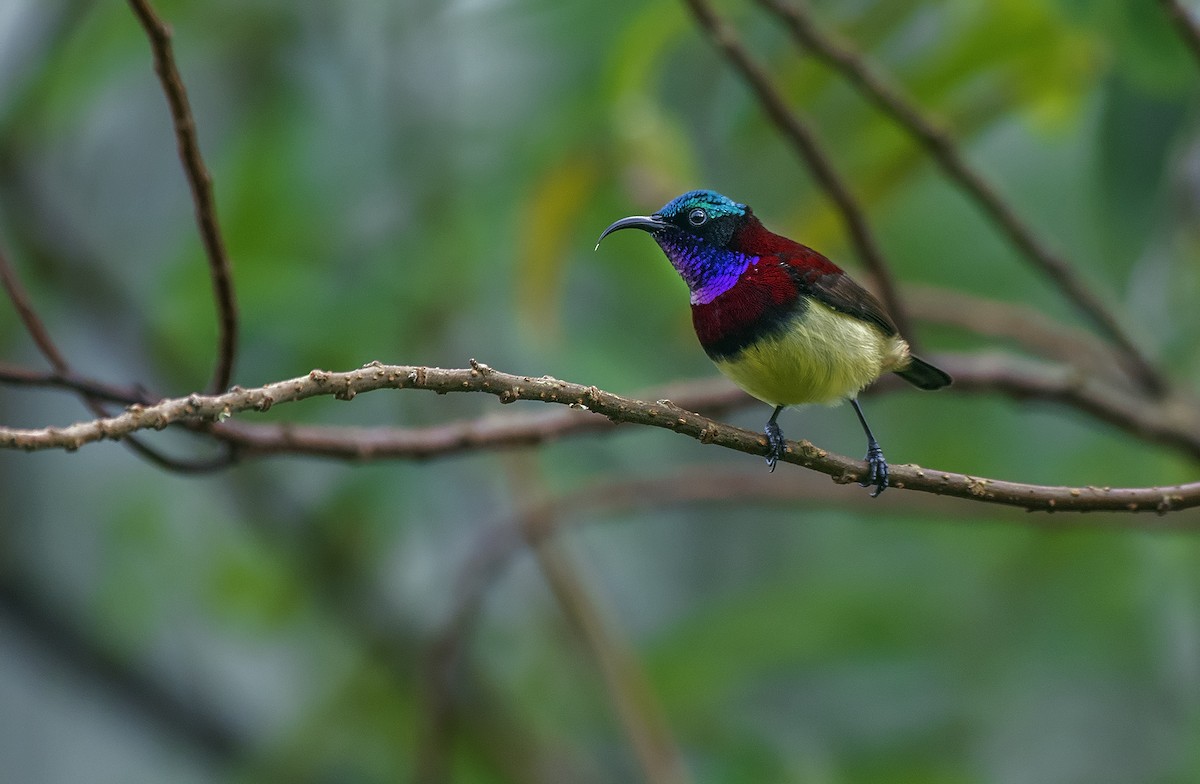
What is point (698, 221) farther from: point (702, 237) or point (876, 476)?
point (876, 476)

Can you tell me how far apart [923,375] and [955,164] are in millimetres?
465

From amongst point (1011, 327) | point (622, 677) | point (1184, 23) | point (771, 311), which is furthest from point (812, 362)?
point (622, 677)

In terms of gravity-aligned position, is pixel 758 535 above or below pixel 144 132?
below

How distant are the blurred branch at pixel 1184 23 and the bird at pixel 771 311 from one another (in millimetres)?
741

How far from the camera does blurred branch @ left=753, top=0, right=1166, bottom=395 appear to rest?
2.64 m

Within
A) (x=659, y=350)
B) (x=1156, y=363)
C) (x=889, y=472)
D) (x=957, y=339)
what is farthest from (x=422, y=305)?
(x=889, y=472)

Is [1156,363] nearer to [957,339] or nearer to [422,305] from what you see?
[957,339]

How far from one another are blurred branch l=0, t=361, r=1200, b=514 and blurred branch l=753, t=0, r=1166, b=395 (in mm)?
1088

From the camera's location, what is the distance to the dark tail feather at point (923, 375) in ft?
9.13

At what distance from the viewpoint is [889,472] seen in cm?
169

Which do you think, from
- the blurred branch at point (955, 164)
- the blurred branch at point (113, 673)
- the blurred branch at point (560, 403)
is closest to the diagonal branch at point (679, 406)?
the blurred branch at point (955, 164)

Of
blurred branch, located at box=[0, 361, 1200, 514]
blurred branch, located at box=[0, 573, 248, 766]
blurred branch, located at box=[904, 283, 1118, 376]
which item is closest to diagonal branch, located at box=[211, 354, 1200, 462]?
blurred branch, located at box=[904, 283, 1118, 376]

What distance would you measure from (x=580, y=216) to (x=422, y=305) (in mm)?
587

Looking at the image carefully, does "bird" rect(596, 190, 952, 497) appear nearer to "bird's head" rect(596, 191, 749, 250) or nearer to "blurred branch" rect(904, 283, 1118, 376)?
"bird's head" rect(596, 191, 749, 250)
